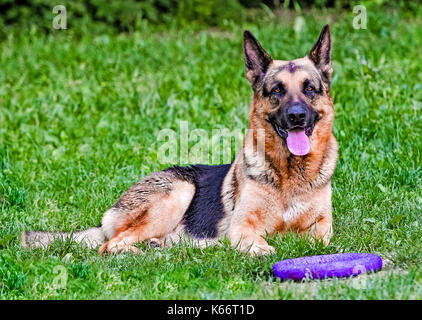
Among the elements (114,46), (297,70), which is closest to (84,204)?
(297,70)

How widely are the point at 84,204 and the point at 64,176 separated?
742 mm

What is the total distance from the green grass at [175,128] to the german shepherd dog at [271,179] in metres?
0.21

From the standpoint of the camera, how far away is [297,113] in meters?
5.16

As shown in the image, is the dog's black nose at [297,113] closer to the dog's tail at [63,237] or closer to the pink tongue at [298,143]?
the pink tongue at [298,143]

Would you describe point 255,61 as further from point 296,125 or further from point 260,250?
point 260,250

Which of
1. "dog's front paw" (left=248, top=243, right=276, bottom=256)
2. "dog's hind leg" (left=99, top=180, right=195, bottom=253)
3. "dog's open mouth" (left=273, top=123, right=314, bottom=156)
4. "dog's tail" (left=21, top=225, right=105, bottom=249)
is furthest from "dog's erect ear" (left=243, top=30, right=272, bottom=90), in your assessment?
"dog's tail" (left=21, top=225, right=105, bottom=249)

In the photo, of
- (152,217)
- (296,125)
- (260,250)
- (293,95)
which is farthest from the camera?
(152,217)

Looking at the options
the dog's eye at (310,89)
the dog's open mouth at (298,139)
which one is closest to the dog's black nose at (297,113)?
the dog's open mouth at (298,139)

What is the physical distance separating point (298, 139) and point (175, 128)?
3.27 meters

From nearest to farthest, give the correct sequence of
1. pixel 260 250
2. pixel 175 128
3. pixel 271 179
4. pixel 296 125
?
pixel 260 250, pixel 296 125, pixel 271 179, pixel 175 128

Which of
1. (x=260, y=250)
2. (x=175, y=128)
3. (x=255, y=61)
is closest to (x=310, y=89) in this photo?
(x=255, y=61)

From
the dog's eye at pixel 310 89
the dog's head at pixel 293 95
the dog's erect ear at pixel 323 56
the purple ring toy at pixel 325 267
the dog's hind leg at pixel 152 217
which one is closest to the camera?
the purple ring toy at pixel 325 267

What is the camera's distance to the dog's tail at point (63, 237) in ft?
17.9

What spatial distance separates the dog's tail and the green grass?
0.40 feet
